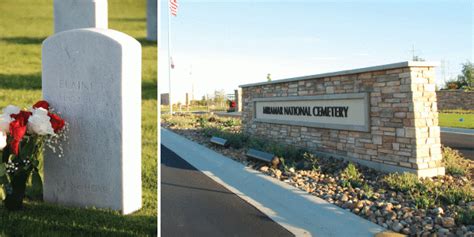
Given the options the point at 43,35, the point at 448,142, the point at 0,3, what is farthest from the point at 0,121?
the point at 0,3

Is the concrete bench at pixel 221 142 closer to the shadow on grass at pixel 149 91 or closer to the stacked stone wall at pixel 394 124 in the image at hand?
the shadow on grass at pixel 149 91

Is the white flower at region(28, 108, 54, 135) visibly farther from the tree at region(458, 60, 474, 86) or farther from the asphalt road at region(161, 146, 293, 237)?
the tree at region(458, 60, 474, 86)

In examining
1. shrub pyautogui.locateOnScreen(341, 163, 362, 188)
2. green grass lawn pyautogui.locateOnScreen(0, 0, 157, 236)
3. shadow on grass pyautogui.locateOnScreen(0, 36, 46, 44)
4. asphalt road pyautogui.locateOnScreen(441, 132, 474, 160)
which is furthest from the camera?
shadow on grass pyautogui.locateOnScreen(0, 36, 46, 44)

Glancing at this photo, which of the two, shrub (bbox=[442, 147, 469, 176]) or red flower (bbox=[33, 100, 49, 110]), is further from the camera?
shrub (bbox=[442, 147, 469, 176])

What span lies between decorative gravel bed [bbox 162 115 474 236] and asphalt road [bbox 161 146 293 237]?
0.98 m

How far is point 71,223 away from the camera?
3.50 metres

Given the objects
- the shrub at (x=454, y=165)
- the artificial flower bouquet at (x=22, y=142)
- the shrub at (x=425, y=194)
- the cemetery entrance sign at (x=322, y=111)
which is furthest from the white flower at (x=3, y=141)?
the shrub at (x=454, y=165)

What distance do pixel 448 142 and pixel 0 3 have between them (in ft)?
42.8

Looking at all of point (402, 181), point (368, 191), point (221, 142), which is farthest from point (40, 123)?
point (221, 142)

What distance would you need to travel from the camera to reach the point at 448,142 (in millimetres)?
9266

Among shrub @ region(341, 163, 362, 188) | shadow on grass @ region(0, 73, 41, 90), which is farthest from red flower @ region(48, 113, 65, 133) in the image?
shadow on grass @ region(0, 73, 41, 90)

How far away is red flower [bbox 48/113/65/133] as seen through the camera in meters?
3.70

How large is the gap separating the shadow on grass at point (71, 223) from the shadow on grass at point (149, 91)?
345 centimetres

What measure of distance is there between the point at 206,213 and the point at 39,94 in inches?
167
